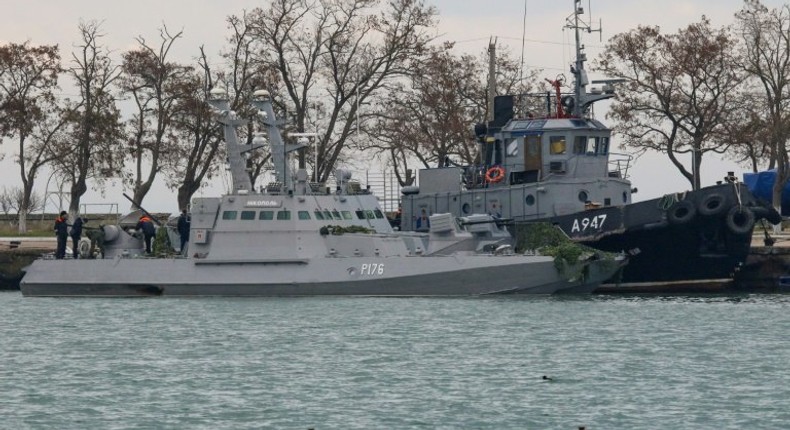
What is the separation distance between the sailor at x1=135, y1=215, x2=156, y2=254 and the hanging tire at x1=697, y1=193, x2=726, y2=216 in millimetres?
14864

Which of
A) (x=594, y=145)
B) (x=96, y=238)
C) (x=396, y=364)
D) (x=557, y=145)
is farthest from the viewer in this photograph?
(x=594, y=145)

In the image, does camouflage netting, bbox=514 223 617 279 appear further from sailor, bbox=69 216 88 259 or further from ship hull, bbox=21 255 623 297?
sailor, bbox=69 216 88 259

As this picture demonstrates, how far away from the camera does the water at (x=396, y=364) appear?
83.3ft

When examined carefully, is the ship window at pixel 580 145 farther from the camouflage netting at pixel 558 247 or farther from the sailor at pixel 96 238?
the sailor at pixel 96 238

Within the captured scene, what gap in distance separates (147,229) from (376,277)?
287 inches

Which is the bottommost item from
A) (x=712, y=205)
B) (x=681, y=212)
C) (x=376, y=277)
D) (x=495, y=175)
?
(x=376, y=277)

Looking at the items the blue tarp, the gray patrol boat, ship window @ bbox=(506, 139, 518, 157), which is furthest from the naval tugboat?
the blue tarp

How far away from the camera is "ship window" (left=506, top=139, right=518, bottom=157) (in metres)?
48.3

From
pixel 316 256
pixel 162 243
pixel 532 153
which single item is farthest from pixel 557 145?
pixel 162 243

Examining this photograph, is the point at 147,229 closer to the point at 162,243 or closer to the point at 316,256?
the point at 162,243

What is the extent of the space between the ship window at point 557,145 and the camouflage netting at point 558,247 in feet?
13.2

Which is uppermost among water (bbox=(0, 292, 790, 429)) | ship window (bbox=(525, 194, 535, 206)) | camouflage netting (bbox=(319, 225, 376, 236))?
ship window (bbox=(525, 194, 535, 206))

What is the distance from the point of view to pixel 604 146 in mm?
48000

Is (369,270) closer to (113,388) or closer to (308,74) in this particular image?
(113,388)
